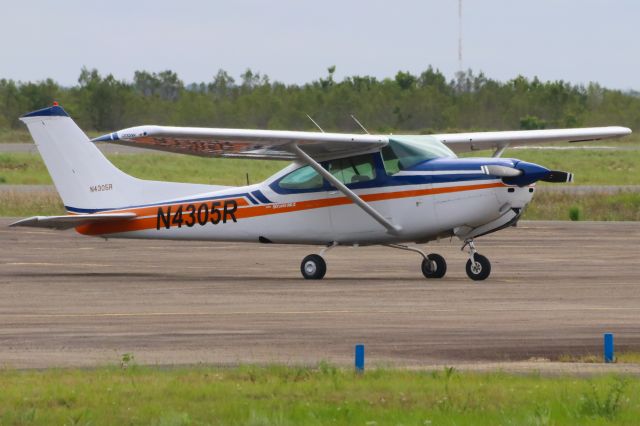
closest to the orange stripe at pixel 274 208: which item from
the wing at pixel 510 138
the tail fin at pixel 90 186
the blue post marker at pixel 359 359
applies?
the tail fin at pixel 90 186

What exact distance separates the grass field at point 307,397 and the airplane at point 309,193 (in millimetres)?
9297

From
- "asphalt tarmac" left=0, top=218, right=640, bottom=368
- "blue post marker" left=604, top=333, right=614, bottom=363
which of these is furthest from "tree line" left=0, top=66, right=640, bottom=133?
"blue post marker" left=604, top=333, right=614, bottom=363

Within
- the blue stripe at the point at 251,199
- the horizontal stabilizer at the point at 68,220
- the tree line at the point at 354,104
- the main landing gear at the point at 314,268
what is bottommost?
the main landing gear at the point at 314,268

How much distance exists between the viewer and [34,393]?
33.3 ft

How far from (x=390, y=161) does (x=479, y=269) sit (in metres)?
2.18

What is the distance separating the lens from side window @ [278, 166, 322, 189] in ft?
→ 73.3

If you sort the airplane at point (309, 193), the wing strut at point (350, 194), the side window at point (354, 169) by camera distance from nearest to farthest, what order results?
1. the airplane at point (309, 193)
2. the wing strut at point (350, 194)
3. the side window at point (354, 169)

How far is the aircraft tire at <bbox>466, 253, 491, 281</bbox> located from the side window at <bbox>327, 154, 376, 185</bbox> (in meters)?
2.10

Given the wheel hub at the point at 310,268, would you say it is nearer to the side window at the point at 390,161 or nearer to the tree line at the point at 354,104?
the side window at the point at 390,161

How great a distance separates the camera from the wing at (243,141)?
66.1 ft

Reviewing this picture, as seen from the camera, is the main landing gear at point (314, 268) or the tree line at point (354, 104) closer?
the main landing gear at point (314, 268)

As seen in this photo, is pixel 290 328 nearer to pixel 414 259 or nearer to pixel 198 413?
pixel 198 413

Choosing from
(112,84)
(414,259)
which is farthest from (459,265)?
(112,84)

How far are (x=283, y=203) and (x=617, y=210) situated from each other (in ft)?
65.2
